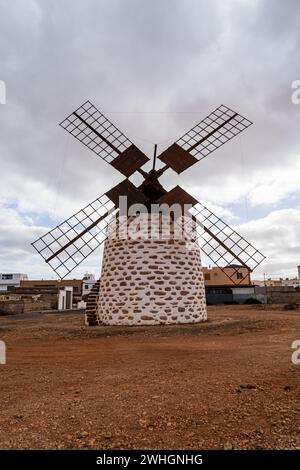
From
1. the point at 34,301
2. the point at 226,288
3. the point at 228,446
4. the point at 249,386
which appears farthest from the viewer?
the point at 226,288

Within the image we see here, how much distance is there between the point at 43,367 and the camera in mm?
6770

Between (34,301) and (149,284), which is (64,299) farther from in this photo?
(149,284)

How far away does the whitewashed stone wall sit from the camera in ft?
44.1

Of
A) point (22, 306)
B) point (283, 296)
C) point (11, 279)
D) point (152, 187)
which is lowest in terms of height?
point (22, 306)

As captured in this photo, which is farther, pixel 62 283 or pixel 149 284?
pixel 62 283

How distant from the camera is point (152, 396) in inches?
183

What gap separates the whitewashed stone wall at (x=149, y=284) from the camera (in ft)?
44.1

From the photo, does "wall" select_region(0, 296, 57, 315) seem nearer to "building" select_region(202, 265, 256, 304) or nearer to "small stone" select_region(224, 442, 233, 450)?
"building" select_region(202, 265, 256, 304)

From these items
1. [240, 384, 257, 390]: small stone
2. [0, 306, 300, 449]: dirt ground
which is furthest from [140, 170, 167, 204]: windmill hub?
[240, 384, 257, 390]: small stone

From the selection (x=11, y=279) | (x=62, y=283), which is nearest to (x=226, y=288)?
(x=62, y=283)

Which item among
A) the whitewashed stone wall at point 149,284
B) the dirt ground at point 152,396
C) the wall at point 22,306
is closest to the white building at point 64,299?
the wall at point 22,306

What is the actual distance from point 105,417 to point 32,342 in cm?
665

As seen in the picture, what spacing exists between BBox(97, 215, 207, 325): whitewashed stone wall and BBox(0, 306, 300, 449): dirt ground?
445 centimetres

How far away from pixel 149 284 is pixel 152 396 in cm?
893
